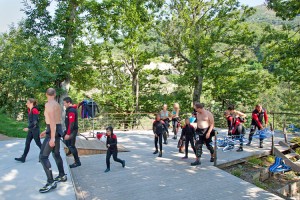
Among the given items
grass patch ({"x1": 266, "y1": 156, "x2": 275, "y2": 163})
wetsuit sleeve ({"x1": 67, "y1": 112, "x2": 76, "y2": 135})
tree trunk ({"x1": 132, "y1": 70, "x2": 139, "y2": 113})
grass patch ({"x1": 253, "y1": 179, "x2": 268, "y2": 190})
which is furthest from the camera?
tree trunk ({"x1": 132, "y1": 70, "x2": 139, "y2": 113})

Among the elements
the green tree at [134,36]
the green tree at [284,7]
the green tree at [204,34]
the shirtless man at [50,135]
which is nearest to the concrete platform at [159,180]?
the shirtless man at [50,135]

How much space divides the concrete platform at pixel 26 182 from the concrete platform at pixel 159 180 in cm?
68

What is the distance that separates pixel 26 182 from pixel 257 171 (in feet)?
21.2

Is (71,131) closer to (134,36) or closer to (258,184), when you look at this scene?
(258,184)

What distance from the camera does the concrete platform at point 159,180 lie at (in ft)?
21.3

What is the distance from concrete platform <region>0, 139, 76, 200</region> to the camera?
5.69 metres

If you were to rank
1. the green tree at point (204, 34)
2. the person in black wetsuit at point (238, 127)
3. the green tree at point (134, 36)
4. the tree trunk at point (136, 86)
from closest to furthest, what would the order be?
the person in black wetsuit at point (238, 127)
the green tree at point (204, 34)
the green tree at point (134, 36)
the tree trunk at point (136, 86)

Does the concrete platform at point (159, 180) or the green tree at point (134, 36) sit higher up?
the green tree at point (134, 36)

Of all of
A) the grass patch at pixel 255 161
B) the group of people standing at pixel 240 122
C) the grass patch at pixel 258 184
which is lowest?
the grass patch at pixel 258 184

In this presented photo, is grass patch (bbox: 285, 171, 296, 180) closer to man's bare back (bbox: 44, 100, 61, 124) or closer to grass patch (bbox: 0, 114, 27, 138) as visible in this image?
man's bare back (bbox: 44, 100, 61, 124)

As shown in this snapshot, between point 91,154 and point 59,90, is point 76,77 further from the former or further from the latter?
point 91,154

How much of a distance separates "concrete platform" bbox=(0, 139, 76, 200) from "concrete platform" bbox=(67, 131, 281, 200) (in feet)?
2.22

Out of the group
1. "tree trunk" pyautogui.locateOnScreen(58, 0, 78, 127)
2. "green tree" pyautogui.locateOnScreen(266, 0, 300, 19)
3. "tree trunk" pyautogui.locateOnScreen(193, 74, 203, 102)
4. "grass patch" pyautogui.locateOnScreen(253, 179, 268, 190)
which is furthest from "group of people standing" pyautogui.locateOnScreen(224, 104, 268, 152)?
"tree trunk" pyautogui.locateOnScreen(193, 74, 203, 102)

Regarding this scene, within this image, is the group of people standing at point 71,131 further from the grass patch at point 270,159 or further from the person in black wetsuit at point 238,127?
the grass patch at point 270,159
